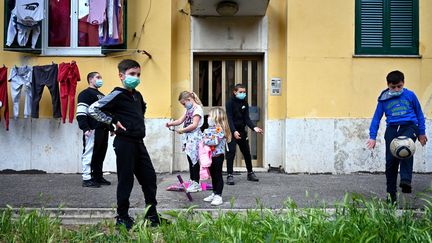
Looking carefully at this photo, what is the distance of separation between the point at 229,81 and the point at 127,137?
5.50 m

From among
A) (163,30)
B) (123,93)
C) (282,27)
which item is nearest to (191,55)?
(163,30)

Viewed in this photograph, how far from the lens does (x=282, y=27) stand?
412 inches

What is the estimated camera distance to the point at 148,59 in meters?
10.1

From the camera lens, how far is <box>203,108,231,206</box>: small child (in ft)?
22.1

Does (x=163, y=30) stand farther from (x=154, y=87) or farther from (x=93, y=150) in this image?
(x=93, y=150)

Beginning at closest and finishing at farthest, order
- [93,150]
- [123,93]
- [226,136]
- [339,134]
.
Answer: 1. [123,93]
2. [226,136]
3. [93,150]
4. [339,134]

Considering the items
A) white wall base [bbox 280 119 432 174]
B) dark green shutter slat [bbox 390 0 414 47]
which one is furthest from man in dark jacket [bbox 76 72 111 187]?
dark green shutter slat [bbox 390 0 414 47]

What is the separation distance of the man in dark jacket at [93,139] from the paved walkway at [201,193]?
26 centimetres

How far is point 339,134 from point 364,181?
1.36 metres

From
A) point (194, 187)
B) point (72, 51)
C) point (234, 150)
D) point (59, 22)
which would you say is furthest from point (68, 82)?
point (194, 187)

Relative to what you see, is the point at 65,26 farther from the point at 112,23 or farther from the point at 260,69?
the point at 260,69

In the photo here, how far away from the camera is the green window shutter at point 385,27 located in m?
10.2

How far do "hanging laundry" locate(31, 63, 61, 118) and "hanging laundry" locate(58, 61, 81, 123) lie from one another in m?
0.11

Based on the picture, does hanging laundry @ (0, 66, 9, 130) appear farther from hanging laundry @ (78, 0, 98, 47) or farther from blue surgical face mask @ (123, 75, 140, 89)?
blue surgical face mask @ (123, 75, 140, 89)
